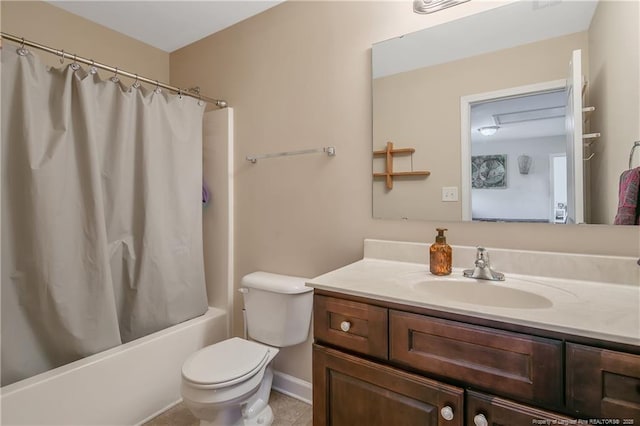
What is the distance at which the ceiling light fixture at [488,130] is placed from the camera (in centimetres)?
131

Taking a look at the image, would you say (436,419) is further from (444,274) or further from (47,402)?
(47,402)

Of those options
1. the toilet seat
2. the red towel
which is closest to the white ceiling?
the red towel

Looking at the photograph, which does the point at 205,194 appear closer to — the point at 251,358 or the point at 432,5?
the point at 251,358

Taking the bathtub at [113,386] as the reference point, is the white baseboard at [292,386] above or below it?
below

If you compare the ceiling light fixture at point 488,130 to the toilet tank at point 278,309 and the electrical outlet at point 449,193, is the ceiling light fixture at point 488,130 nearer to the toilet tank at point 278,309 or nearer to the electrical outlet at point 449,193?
the electrical outlet at point 449,193

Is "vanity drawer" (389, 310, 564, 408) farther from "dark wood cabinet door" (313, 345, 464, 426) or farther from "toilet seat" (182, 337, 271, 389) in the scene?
"toilet seat" (182, 337, 271, 389)

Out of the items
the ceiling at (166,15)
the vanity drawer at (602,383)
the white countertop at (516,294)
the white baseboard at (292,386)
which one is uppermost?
the ceiling at (166,15)

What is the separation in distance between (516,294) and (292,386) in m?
1.37

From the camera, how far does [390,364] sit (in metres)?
1.00

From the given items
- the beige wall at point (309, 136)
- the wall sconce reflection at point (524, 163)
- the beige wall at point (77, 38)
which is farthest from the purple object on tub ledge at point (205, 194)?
the wall sconce reflection at point (524, 163)

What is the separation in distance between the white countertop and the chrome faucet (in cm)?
3

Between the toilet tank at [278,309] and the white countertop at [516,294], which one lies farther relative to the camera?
the toilet tank at [278,309]

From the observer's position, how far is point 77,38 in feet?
6.59

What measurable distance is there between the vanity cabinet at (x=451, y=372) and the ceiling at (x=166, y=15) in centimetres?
185
